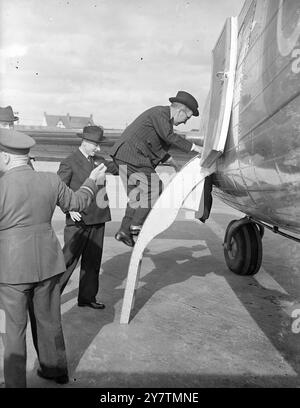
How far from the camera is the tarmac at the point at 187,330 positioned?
3068 mm

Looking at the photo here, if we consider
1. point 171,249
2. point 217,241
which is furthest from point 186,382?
point 217,241

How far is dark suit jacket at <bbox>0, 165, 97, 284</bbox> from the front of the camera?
2518 millimetres

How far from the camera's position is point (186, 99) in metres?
4.00

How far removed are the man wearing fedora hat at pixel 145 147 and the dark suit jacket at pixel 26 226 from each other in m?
1.45

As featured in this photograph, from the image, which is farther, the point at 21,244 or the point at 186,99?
the point at 186,99

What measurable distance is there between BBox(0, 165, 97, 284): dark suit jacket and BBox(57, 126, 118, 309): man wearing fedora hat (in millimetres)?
1288

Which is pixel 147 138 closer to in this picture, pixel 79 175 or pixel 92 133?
pixel 92 133

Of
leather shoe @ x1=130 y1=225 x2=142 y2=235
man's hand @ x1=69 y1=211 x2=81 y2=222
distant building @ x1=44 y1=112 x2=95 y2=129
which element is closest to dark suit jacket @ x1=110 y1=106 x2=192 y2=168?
leather shoe @ x1=130 y1=225 x2=142 y2=235

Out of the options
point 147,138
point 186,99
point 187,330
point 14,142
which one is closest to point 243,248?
point 187,330

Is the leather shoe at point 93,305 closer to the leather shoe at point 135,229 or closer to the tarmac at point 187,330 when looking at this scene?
the tarmac at point 187,330

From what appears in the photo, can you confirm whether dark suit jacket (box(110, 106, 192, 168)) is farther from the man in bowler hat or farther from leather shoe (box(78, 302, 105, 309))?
leather shoe (box(78, 302, 105, 309))

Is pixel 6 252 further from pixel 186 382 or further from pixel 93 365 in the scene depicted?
pixel 186 382

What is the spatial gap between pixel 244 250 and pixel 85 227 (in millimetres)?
2786

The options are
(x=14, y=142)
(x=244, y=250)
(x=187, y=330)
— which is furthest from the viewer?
(x=244, y=250)
